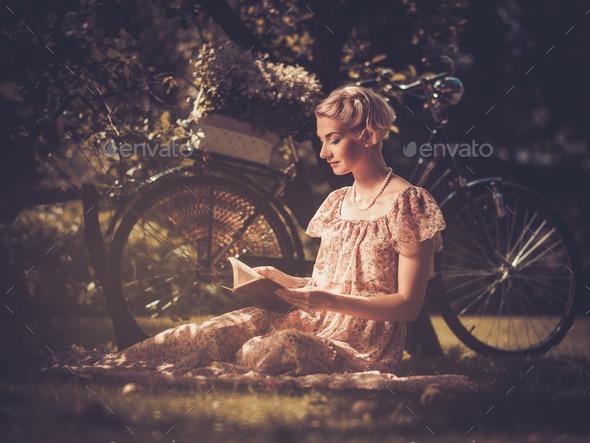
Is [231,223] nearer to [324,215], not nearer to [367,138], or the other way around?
[324,215]

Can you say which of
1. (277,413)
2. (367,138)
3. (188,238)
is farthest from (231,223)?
(277,413)

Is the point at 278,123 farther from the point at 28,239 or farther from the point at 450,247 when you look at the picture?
the point at 450,247

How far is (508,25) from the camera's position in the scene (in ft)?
26.9

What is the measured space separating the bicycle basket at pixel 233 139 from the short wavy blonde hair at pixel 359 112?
0.75m

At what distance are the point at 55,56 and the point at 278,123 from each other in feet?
4.12

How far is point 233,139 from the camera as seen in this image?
3805 millimetres

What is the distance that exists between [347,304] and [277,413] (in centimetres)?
61

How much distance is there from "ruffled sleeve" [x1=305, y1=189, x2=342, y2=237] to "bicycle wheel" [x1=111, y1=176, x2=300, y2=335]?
396mm

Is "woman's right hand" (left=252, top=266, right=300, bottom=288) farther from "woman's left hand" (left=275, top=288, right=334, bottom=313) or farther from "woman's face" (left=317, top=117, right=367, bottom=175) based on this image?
"woman's face" (left=317, top=117, right=367, bottom=175)

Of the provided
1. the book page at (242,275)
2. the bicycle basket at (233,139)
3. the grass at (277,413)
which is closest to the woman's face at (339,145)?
the book page at (242,275)

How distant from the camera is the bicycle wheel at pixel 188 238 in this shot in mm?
3801

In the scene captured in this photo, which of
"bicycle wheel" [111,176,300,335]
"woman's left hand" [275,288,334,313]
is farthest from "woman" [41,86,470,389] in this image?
"bicycle wheel" [111,176,300,335]

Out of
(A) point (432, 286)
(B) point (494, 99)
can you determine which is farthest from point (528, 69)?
(A) point (432, 286)

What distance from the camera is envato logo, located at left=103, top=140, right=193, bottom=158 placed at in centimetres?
389
